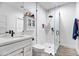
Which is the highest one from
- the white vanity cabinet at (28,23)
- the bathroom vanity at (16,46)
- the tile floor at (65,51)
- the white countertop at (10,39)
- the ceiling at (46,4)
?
the ceiling at (46,4)

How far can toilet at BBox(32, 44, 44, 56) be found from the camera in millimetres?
1619

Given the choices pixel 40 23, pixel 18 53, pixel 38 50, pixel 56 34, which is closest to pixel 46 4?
pixel 40 23

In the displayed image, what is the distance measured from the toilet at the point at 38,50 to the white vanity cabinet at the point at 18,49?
0.08 m

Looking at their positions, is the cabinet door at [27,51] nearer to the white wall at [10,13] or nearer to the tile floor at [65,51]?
the white wall at [10,13]

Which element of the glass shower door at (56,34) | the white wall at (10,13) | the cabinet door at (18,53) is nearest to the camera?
the cabinet door at (18,53)

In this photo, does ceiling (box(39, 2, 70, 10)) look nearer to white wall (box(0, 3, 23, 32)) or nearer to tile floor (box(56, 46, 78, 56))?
white wall (box(0, 3, 23, 32))

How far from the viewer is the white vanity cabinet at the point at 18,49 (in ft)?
4.01

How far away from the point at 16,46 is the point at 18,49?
0.08 m

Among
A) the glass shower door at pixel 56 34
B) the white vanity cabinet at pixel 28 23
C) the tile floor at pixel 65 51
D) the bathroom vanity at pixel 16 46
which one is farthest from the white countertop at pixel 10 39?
the tile floor at pixel 65 51

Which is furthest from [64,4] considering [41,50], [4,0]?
[4,0]

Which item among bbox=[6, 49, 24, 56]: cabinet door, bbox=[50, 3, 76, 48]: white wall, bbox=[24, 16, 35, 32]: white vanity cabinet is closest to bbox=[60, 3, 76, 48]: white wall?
bbox=[50, 3, 76, 48]: white wall

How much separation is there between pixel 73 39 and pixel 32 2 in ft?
3.26

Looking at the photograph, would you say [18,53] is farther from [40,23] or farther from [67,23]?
[67,23]

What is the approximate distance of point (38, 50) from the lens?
1669 millimetres
